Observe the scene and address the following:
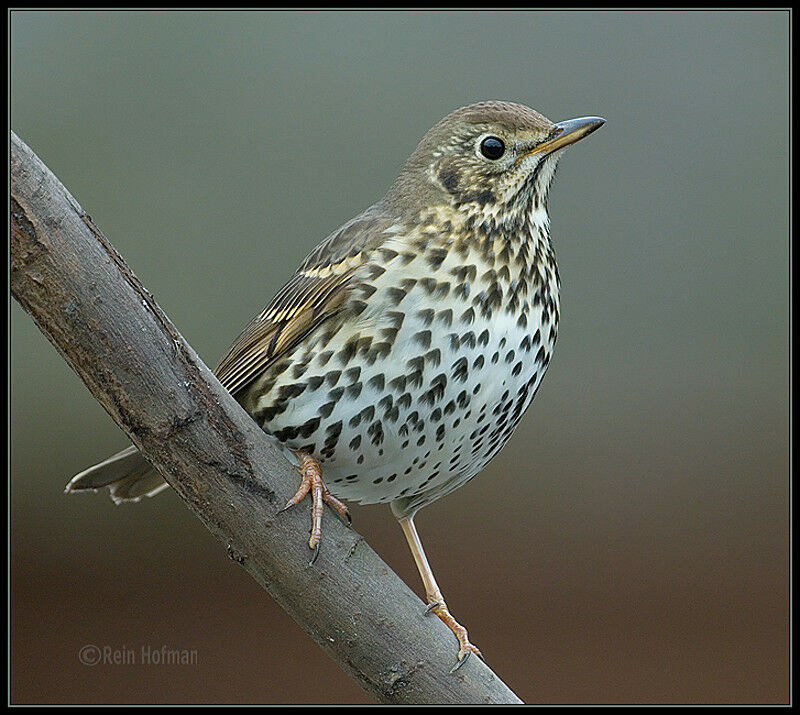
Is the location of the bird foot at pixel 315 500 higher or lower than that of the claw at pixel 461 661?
higher

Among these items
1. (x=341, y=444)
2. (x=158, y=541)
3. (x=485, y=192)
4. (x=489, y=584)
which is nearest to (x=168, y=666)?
(x=158, y=541)

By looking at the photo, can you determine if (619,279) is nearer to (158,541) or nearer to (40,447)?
(158,541)

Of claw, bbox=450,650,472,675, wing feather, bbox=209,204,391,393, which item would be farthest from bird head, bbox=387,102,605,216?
claw, bbox=450,650,472,675

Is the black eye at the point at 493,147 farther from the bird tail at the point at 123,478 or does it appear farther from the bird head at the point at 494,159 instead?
the bird tail at the point at 123,478

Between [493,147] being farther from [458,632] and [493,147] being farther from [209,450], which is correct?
[458,632]

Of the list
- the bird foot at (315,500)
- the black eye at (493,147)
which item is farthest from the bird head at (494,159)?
the bird foot at (315,500)

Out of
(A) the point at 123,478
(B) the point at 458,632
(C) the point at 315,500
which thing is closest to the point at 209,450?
(C) the point at 315,500

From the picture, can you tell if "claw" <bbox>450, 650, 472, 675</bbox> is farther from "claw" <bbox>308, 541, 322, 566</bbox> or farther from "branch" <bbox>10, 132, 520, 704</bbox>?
"claw" <bbox>308, 541, 322, 566</bbox>
